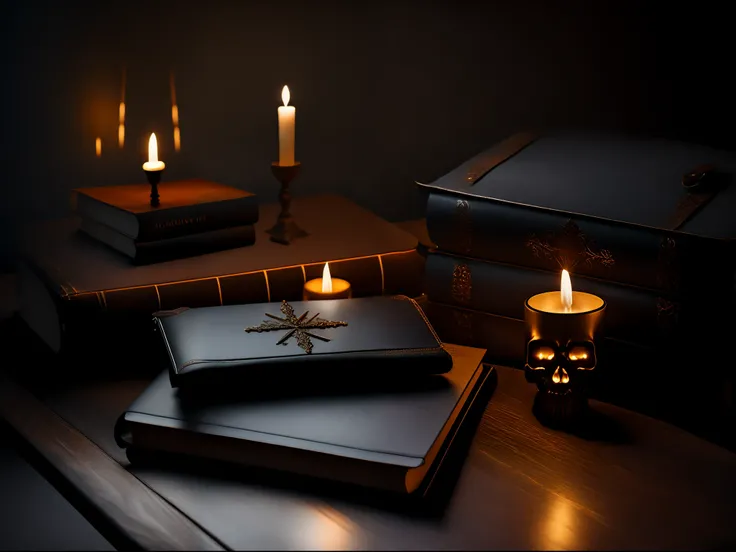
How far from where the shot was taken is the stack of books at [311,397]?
779mm

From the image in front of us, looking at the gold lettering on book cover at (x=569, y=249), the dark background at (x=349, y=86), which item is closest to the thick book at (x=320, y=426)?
the gold lettering on book cover at (x=569, y=249)

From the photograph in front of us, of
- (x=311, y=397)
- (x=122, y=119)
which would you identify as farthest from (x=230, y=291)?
(x=122, y=119)

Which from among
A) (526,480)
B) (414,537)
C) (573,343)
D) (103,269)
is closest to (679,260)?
(573,343)

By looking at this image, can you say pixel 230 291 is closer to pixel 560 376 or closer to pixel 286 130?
pixel 286 130

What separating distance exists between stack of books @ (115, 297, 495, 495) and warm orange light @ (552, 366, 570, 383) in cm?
8

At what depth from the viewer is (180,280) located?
3.57ft

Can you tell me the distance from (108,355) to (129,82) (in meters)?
0.58

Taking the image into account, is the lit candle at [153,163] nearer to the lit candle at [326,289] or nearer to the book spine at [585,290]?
the lit candle at [326,289]

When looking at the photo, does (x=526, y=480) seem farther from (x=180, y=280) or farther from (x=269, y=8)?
(x=269, y=8)

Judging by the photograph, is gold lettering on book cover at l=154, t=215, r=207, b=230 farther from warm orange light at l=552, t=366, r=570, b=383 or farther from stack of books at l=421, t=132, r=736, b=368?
warm orange light at l=552, t=366, r=570, b=383

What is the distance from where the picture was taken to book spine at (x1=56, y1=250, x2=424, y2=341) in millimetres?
1032

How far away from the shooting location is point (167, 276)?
110cm

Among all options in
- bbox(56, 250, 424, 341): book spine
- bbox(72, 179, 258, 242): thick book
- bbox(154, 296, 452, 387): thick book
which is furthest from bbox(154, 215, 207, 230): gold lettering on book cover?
bbox(154, 296, 452, 387): thick book

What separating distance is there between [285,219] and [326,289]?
29 cm
